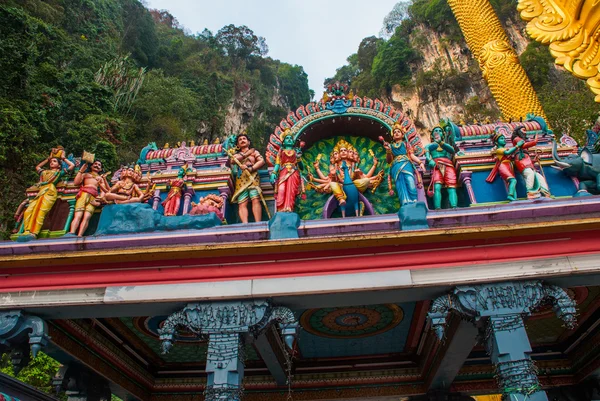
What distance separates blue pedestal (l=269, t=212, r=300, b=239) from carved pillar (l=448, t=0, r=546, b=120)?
1000cm

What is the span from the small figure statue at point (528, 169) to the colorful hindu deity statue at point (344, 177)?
8.42 feet

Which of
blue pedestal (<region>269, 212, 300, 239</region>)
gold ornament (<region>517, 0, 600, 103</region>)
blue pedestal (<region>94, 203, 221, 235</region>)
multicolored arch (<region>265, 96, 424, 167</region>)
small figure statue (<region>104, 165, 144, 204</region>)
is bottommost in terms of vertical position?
blue pedestal (<region>269, 212, 300, 239</region>)

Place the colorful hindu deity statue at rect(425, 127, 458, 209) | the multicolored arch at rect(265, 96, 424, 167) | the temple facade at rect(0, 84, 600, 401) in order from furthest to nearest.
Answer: the multicolored arch at rect(265, 96, 424, 167), the colorful hindu deity statue at rect(425, 127, 458, 209), the temple facade at rect(0, 84, 600, 401)

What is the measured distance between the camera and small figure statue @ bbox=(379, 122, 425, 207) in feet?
26.3

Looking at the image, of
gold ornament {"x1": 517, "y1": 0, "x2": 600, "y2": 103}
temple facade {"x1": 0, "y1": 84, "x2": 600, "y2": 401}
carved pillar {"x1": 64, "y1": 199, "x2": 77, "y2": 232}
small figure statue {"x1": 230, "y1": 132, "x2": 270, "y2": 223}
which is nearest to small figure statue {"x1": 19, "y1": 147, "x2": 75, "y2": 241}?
temple facade {"x1": 0, "y1": 84, "x2": 600, "y2": 401}

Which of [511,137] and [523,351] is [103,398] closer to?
[523,351]

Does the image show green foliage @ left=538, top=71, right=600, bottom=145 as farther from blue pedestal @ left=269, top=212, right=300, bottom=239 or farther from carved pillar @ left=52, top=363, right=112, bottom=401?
carved pillar @ left=52, top=363, right=112, bottom=401

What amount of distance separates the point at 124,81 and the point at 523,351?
105ft

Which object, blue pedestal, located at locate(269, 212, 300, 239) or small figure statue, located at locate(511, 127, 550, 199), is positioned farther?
small figure statue, located at locate(511, 127, 550, 199)

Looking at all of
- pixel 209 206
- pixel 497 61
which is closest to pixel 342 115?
pixel 209 206

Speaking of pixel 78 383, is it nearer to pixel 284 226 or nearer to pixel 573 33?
pixel 284 226

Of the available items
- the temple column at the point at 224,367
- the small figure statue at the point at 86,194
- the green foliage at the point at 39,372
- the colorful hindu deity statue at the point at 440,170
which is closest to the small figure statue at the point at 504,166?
the colorful hindu deity statue at the point at 440,170

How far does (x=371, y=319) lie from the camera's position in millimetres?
8938

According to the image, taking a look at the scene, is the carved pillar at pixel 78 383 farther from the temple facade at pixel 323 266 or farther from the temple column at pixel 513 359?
the temple column at pixel 513 359
